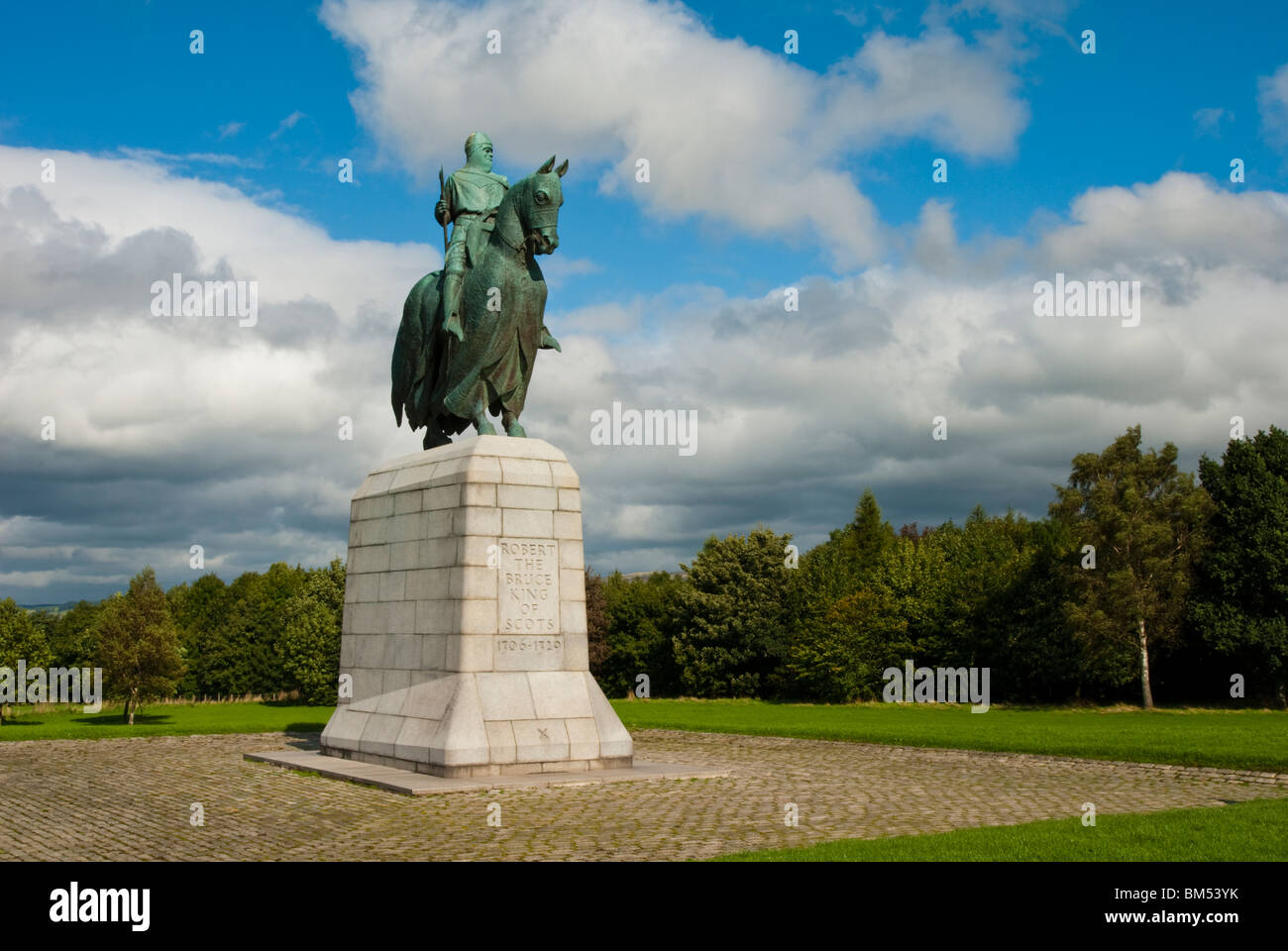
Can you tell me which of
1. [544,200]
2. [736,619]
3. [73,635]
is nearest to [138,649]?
[544,200]

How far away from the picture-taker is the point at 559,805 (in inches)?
519

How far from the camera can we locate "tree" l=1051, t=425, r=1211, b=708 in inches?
1788

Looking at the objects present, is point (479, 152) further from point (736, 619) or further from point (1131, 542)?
point (736, 619)

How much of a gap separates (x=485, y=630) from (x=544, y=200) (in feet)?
22.4

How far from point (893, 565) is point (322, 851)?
5357cm

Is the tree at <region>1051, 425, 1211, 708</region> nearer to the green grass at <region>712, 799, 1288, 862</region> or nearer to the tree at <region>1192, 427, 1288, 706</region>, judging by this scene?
the tree at <region>1192, 427, 1288, 706</region>

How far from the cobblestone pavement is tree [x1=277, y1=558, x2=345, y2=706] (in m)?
36.3

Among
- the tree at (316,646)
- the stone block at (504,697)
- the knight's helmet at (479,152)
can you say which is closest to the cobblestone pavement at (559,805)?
the stone block at (504,697)

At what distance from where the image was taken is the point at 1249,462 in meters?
47.8

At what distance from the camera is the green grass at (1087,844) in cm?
947

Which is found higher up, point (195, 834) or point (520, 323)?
point (520, 323)

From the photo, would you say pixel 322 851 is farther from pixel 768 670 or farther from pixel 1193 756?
pixel 768 670

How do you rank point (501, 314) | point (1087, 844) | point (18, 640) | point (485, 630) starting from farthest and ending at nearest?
point (18, 640) < point (501, 314) < point (485, 630) < point (1087, 844)

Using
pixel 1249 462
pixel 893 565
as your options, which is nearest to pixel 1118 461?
pixel 1249 462
